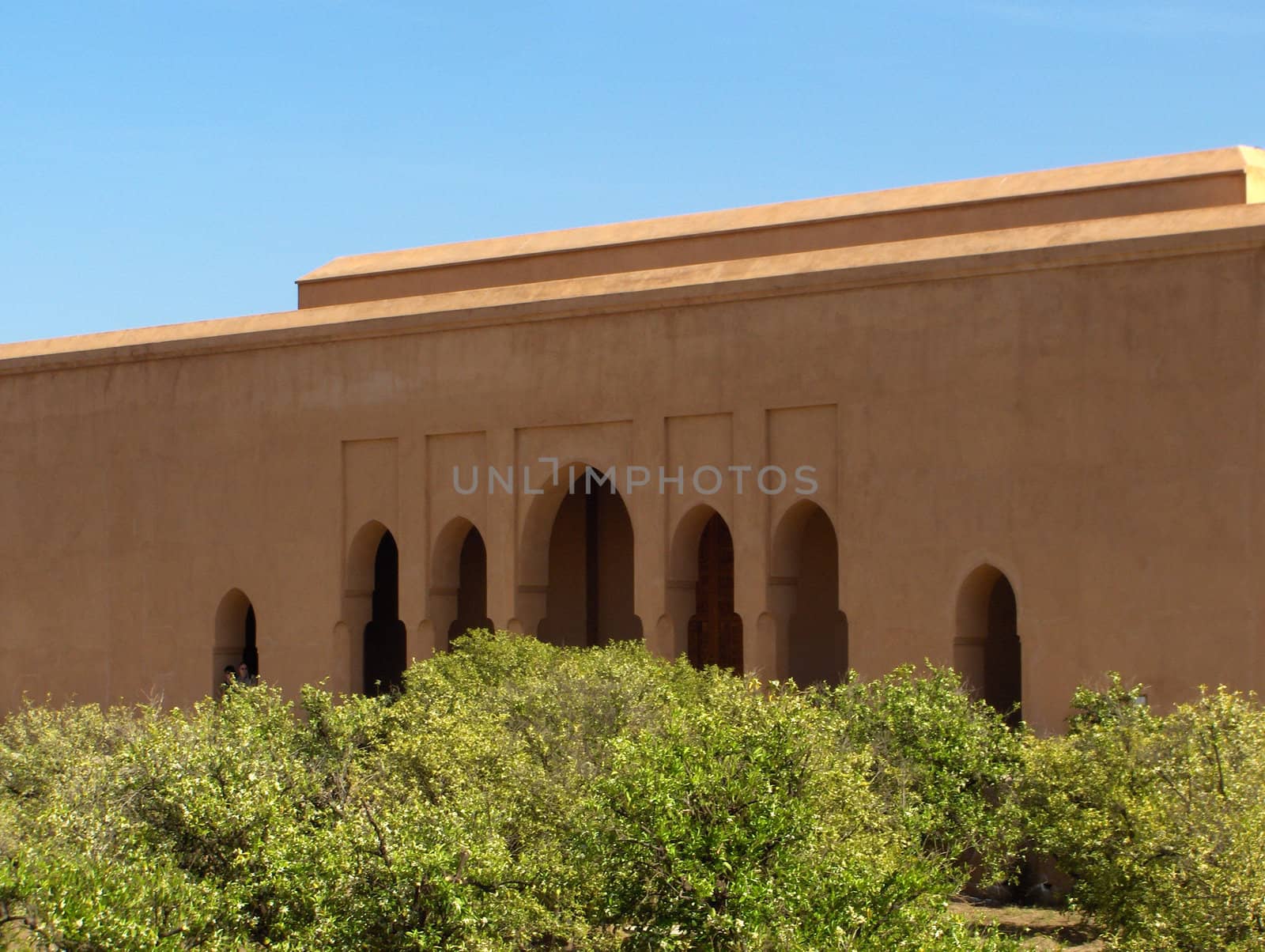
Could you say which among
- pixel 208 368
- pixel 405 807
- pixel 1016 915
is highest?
pixel 208 368

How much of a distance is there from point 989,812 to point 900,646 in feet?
10.8

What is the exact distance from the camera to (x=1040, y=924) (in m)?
16.5

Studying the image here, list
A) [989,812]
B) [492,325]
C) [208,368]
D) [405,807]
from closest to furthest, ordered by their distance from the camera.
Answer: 1. [405,807]
2. [989,812]
3. [492,325]
4. [208,368]

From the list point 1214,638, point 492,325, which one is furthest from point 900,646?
point 492,325

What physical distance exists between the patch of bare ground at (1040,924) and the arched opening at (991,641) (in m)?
2.26

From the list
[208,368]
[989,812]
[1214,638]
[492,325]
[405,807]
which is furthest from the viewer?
[208,368]

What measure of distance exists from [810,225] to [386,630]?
27.4 feet

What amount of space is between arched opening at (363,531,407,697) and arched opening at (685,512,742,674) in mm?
4203

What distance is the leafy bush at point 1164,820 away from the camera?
37.1 ft

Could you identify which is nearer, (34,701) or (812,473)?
(812,473)

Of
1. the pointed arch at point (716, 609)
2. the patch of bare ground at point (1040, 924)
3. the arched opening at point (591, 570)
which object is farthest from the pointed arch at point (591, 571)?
the patch of bare ground at point (1040, 924)

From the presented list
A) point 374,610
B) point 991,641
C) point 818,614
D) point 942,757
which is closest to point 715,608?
point 818,614

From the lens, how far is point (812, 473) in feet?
66.0

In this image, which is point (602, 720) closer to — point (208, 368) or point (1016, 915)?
point (1016, 915)
